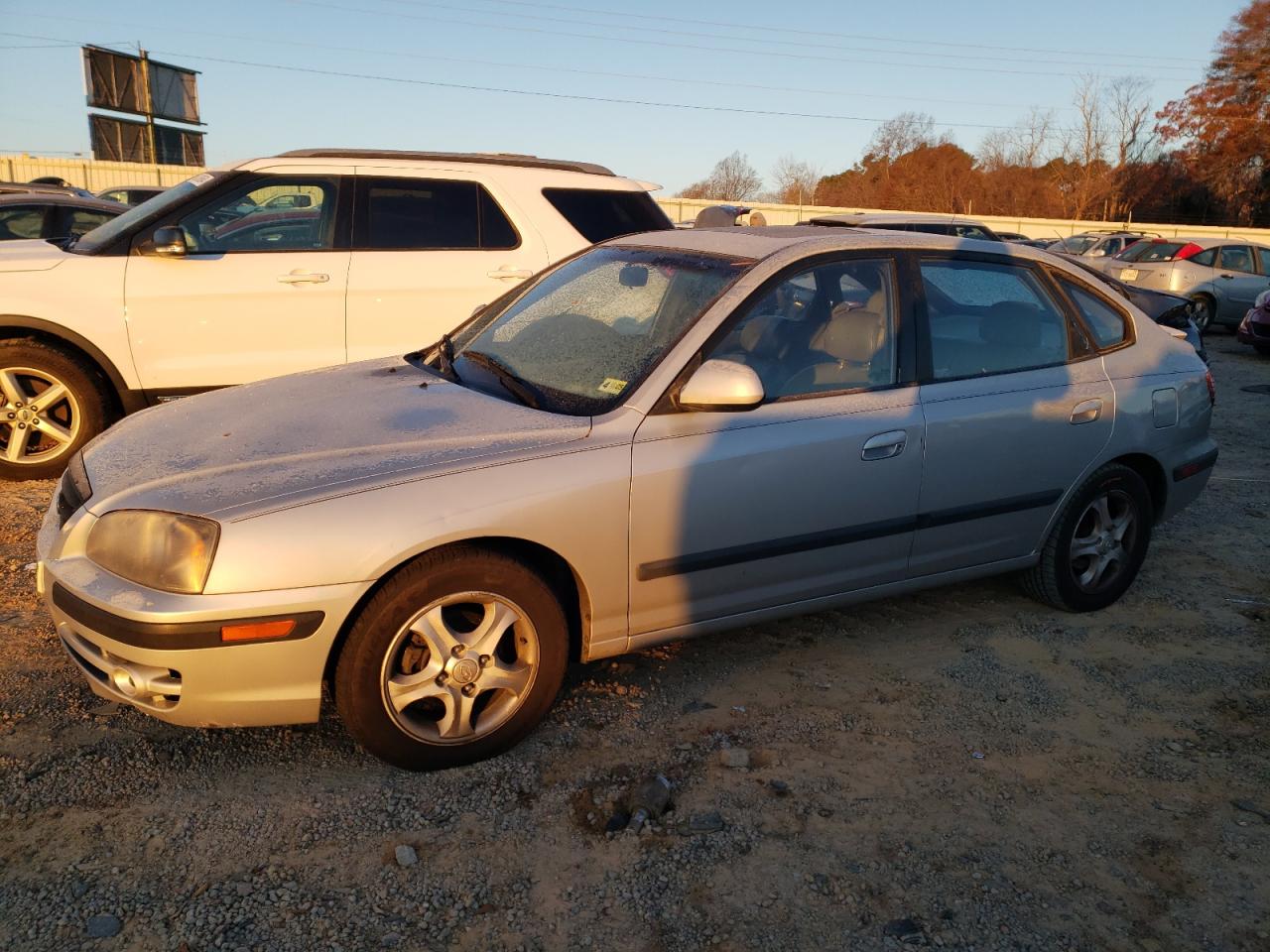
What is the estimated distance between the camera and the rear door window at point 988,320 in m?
3.97

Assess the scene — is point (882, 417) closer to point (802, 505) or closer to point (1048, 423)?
point (802, 505)

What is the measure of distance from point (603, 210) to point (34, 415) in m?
3.61

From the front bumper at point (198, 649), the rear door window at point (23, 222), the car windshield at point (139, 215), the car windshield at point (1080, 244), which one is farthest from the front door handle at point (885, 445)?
the car windshield at point (1080, 244)

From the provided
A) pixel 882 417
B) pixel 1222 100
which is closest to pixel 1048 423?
pixel 882 417

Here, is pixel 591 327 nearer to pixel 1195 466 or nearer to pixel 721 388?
pixel 721 388

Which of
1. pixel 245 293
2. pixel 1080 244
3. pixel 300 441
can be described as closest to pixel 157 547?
pixel 300 441

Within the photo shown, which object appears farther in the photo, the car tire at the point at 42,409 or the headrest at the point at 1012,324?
the car tire at the point at 42,409

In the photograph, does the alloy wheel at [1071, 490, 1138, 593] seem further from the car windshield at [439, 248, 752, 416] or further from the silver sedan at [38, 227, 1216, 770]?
the car windshield at [439, 248, 752, 416]

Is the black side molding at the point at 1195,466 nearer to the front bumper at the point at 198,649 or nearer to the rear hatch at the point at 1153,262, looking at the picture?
the front bumper at the point at 198,649

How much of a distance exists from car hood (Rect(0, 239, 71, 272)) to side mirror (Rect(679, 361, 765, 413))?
4.17m

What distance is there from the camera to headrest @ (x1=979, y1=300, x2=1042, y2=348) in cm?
414

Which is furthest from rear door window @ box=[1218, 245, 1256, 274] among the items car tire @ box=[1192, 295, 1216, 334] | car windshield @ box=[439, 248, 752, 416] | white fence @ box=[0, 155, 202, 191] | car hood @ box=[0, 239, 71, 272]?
white fence @ box=[0, 155, 202, 191]

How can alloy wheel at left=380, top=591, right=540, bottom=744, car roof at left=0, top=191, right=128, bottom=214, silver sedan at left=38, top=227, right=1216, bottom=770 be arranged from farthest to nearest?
car roof at left=0, top=191, right=128, bottom=214
alloy wheel at left=380, top=591, right=540, bottom=744
silver sedan at left=38, top=227, right=1216, bottom=770

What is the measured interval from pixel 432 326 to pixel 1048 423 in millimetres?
3699
